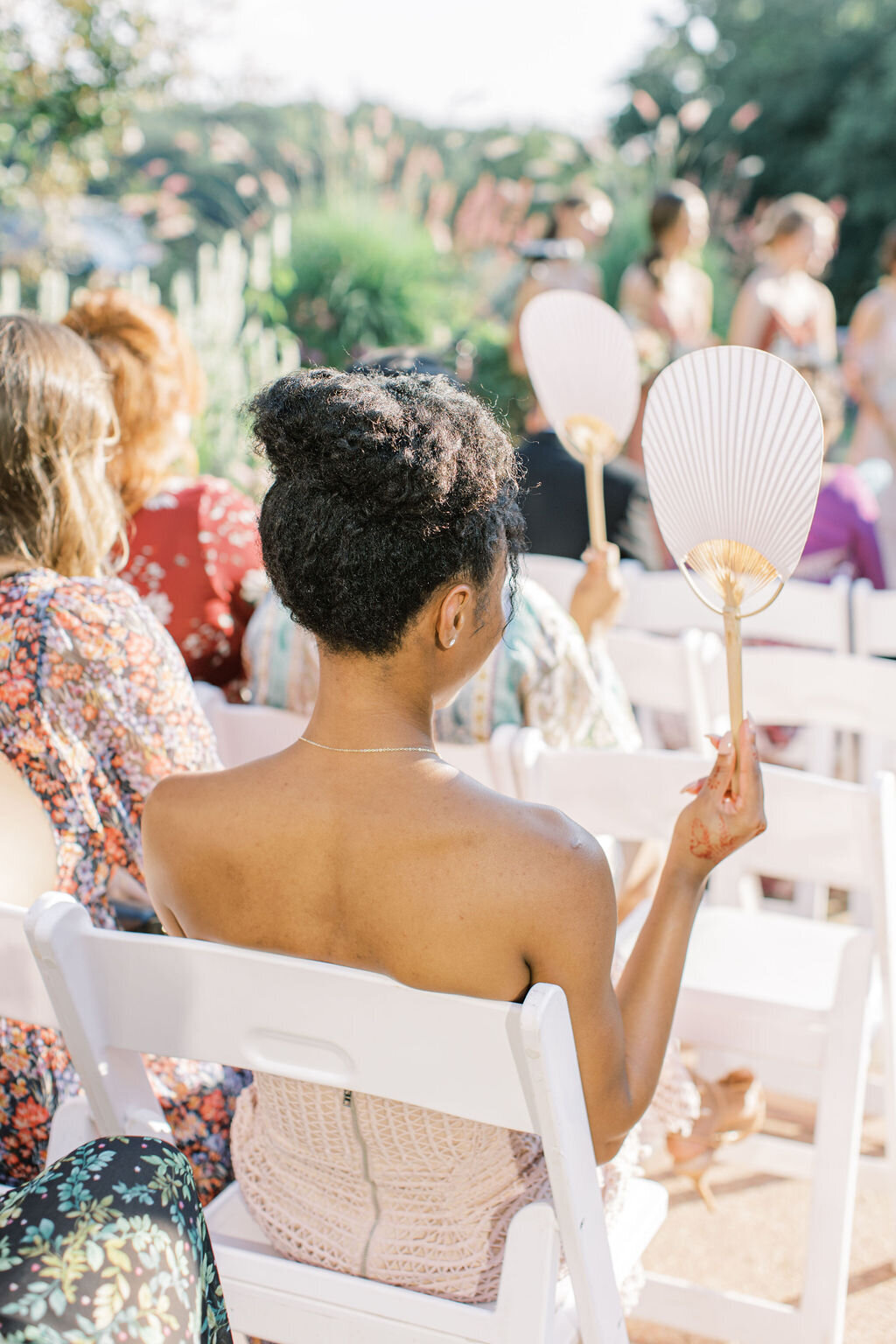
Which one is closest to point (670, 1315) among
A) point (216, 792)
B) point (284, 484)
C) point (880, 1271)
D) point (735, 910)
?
point (880, 1271)

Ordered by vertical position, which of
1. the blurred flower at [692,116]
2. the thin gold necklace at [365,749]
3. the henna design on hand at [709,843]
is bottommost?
the henna design on hand at [709,843]

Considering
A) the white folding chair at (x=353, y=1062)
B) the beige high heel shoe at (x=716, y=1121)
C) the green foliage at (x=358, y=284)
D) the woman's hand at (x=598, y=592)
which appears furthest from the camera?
the green foliage at (x=358, y=284)

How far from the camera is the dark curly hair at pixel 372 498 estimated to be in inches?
41.6

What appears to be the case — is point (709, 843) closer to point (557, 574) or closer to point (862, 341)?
point (557, 574)

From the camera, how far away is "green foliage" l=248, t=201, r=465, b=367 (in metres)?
7.06

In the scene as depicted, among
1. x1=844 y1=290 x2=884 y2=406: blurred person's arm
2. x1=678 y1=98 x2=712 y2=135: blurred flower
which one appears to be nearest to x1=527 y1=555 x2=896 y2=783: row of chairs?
x1=844 y1=290 x2=884 y2=406: blurred person's arm

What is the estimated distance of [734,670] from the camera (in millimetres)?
1131

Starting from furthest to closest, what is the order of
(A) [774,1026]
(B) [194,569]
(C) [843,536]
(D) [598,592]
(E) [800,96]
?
(E) [800,96] < (C) [843,536] < (B) [194,569] < (D) [598,592] < (A) [774,1026]

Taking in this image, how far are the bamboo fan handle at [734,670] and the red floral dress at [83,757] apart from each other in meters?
0.69

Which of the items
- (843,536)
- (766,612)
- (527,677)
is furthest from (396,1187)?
(843,536)

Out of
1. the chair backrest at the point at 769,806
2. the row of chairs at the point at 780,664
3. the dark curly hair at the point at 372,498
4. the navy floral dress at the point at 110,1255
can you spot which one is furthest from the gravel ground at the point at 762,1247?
the dark curly hair at the point at 372,498

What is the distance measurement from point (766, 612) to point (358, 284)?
16.6 ft

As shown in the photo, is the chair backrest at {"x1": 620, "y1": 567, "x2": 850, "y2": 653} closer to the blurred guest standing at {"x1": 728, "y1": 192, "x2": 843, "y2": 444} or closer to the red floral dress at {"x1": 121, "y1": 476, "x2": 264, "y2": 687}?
the red floral dress at {"x1": 121, "y1": 476, "x2": 264, "y2": 687}

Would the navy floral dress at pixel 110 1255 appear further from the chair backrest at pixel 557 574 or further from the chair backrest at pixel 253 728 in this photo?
the chair backrest at pixel 557 574
